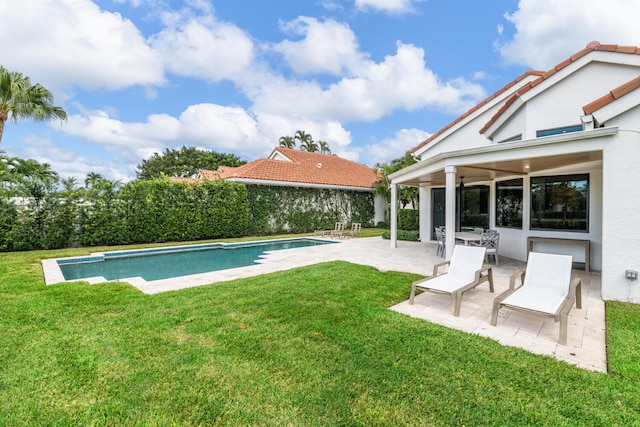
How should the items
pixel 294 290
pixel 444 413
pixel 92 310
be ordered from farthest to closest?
pixel 294 290
pixel 92 310
pixel 444 413

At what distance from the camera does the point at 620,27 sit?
1546 cm

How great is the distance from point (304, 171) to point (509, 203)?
17005mm

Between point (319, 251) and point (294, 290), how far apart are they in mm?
7493

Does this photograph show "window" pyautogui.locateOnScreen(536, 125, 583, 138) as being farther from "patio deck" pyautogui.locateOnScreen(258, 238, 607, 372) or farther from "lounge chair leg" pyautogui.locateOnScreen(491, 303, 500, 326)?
"lounge chair leg" pyautogui.locateOnScreen(491, 303, 500, 326)

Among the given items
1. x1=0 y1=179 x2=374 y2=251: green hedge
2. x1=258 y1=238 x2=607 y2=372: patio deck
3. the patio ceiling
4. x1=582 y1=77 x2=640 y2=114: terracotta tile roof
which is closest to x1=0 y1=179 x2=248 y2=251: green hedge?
x1=0 y1=179 x2=374 y2=251: green hedge

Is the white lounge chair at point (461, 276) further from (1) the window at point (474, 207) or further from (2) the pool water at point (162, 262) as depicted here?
(2) the pool water at point (162, 262)

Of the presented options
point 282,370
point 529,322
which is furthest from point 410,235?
point 282,370

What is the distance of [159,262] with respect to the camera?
46.0ft

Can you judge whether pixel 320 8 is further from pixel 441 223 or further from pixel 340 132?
pixel 340 132

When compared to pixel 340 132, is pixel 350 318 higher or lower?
lower

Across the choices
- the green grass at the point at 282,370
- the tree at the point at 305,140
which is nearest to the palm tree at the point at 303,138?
the tree at the point at 305,140

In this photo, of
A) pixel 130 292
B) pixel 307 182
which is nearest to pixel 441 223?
pixel 307 182

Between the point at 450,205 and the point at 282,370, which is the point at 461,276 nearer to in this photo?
the point at 450,205

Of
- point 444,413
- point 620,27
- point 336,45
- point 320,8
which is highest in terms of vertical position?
point 320,8
